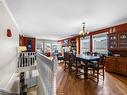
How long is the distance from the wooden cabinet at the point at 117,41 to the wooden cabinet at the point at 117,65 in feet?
1.81

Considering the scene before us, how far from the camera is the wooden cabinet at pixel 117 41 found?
4.82 metres

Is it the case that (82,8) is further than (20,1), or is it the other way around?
(82,8)

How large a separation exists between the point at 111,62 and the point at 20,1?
14.8 feet

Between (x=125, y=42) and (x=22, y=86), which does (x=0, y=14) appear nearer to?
(x=22, y=86)

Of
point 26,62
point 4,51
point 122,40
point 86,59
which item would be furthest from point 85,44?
point 4,51

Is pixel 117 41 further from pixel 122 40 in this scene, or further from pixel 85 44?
pixel 85 44

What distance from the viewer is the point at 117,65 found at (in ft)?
15.6

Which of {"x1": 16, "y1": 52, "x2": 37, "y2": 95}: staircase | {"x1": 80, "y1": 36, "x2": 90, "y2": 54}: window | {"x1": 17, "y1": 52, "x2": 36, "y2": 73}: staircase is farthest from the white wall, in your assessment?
{"x1": 80, "y1": 36, "x2": 90, "y2": 54}: window

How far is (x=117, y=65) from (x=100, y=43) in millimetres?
2273

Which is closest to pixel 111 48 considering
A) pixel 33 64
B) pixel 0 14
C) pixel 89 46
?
pixel 89 46

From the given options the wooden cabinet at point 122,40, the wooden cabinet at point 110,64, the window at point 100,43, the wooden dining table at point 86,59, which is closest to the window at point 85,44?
the window at point 100,43

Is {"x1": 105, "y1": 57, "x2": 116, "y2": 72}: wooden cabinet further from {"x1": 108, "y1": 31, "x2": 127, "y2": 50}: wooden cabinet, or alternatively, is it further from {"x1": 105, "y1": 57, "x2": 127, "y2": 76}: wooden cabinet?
{"x1": 108, "y1": 31, "x2": 127, "y2": 50}: wooden cabinet

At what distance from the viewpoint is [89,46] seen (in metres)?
7.57

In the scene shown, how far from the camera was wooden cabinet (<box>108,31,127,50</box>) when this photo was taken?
190 inches
